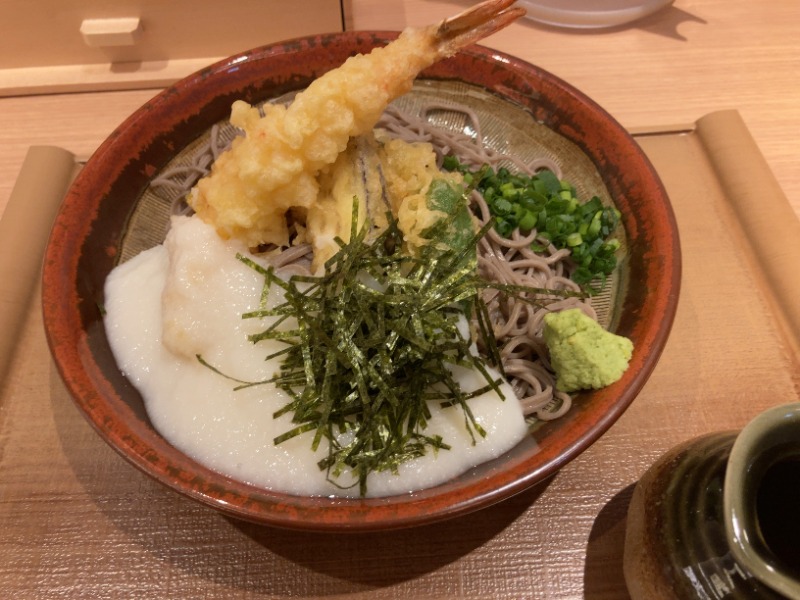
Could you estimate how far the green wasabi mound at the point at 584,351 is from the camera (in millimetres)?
1425

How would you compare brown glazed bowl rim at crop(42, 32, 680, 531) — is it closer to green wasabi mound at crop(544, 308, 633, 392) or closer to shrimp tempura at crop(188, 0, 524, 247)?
green wasabi mound at crop(544, 308, 633, 392)

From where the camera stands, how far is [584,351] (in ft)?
4.72

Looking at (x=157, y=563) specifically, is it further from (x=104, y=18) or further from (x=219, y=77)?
(x=104, y=18)

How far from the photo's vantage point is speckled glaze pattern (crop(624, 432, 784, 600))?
41.8 inches

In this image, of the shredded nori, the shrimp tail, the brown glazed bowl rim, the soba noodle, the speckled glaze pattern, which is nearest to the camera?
the speckled glaze pattern

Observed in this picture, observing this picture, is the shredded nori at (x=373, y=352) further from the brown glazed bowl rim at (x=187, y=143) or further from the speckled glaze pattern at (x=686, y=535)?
the speckled glaze pattern at (x=686, y=535)

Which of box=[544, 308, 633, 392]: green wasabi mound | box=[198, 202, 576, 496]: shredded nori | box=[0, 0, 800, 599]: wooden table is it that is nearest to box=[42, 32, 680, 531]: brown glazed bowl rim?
box=[544, 308, 633, 392]: green wasabi mound

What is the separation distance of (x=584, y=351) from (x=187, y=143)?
4.93 ft

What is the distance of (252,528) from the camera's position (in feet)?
4.97

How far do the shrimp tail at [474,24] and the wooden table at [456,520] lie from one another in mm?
1021

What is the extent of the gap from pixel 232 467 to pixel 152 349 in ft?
1.52

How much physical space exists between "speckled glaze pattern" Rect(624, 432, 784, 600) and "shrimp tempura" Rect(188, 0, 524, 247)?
1.21 metres

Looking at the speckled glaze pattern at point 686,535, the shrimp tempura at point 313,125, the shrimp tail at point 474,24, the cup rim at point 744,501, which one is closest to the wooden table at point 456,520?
the speckled glaze pattern at point 686,535

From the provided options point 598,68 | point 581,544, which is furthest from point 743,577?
point 598,68
